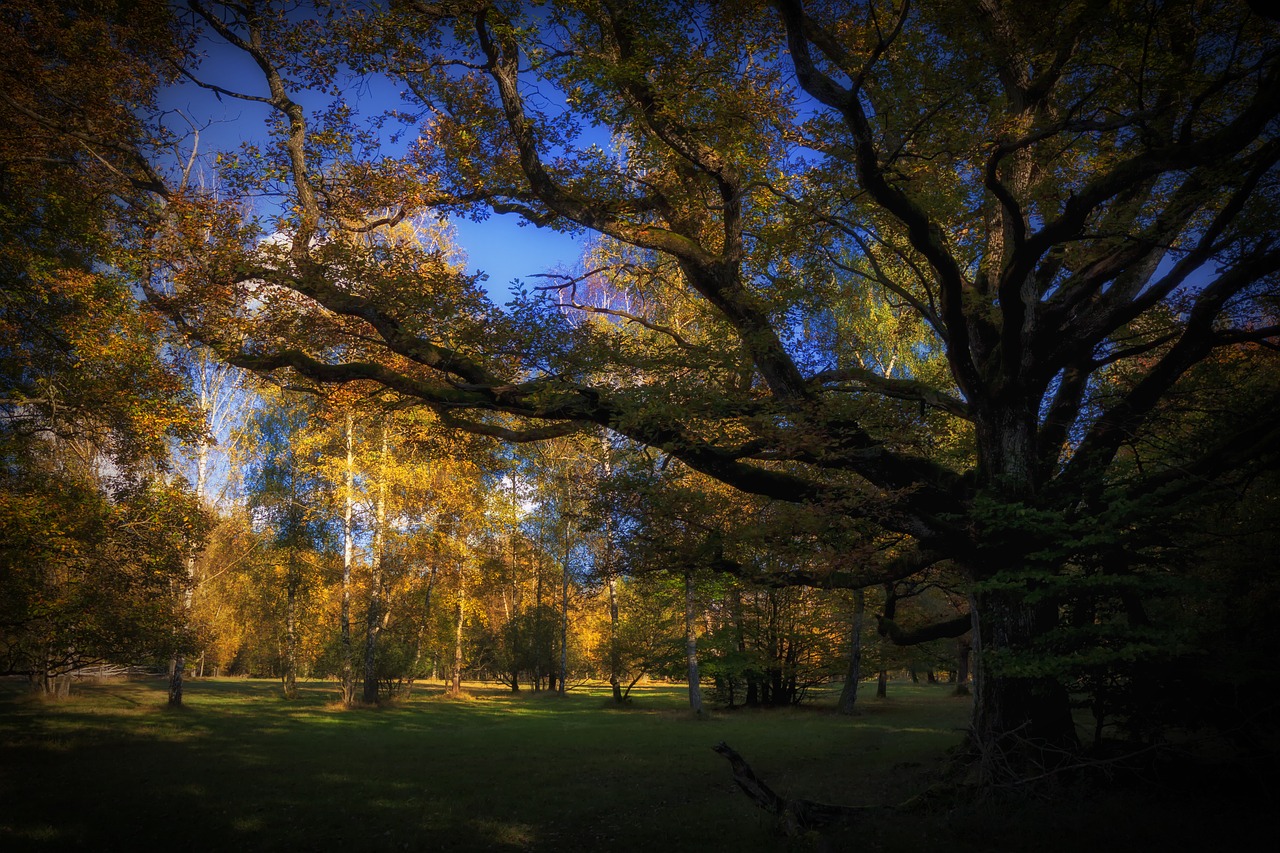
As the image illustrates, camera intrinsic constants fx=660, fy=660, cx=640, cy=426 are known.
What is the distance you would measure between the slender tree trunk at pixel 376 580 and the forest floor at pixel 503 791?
14.4ft

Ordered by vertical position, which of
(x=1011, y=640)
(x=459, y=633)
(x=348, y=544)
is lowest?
(x=459, y=633)

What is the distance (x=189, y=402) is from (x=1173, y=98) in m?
14.3

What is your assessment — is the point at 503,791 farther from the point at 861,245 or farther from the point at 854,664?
the point at 854,664

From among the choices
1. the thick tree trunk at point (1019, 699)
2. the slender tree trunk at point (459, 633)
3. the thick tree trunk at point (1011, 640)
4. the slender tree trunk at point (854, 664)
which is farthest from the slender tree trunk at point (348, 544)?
the thick tree trunk at point (1019, 699)

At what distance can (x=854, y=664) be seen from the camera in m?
24.5

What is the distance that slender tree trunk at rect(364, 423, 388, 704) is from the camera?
23.2 m

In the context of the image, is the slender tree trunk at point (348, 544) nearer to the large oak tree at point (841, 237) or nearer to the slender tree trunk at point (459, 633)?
the slender tree trunk at point (459, 633)

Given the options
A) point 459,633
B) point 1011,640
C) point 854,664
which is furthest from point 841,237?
point 459,633

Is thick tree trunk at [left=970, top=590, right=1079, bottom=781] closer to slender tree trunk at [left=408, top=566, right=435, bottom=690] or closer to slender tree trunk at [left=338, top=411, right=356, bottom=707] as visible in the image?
slender tree trunk at [left=338, top=411, right=356, bottom=707]

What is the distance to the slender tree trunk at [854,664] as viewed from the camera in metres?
23.7

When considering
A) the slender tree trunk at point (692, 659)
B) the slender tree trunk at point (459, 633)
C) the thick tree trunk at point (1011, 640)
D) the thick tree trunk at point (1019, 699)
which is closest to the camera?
the thick tree trunk at point (1011, 640)

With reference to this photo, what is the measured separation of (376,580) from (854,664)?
17712 mm

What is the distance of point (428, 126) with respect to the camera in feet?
37.0

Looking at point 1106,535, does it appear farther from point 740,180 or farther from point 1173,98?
point 740,180
